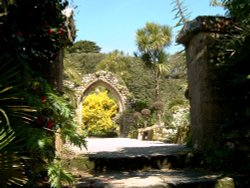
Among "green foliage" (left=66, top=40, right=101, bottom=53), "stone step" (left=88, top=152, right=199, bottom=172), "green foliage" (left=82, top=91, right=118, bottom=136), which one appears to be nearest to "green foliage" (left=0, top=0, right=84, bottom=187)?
"stone step" (left=88, top=152, right=199, bottom=172)

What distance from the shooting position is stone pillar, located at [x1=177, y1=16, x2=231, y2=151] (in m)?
4.27

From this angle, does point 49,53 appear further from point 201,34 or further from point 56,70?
point 201,34

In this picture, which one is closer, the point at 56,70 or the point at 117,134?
the point at 56,70

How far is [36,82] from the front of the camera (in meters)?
2.68

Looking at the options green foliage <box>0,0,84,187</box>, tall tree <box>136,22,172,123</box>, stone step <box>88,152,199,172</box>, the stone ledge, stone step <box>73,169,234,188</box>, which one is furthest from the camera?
tall tree <box>136,22,172,123</box>

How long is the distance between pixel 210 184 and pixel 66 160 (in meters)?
1.60

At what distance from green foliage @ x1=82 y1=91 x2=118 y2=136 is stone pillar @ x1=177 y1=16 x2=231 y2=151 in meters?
14.5

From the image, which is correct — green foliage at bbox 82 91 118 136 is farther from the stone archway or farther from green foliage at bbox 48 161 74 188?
green foliage at bbox 48 161 74 188

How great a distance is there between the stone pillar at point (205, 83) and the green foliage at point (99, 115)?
14476mm

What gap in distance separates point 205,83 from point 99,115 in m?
15.2

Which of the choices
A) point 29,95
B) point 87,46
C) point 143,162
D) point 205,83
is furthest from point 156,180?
point 87,46

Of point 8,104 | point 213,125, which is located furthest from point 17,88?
point 213,125

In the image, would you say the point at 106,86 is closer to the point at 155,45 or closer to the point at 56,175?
the point at 155,45

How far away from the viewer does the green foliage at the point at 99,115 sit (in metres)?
18.9
